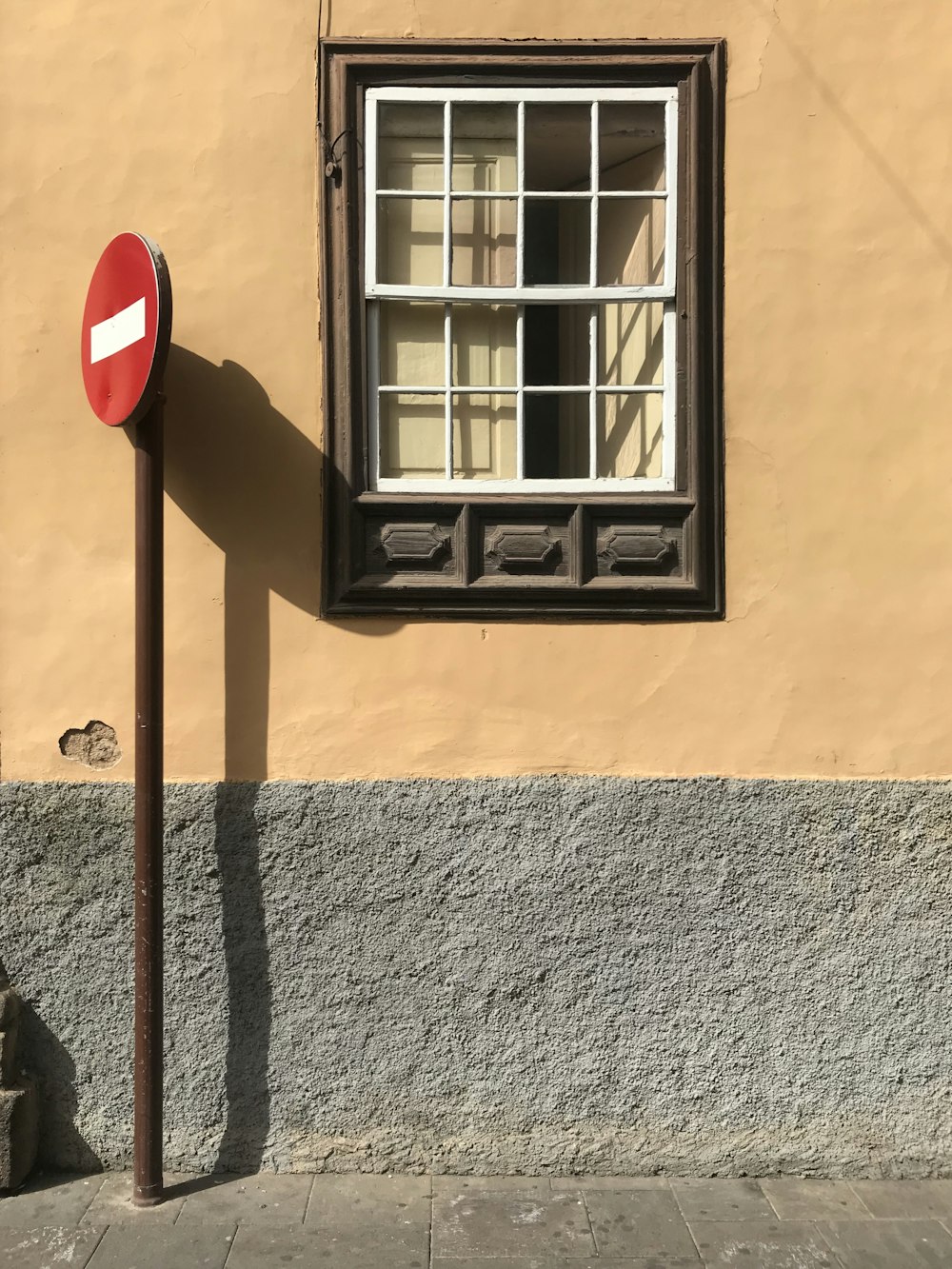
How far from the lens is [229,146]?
387cm

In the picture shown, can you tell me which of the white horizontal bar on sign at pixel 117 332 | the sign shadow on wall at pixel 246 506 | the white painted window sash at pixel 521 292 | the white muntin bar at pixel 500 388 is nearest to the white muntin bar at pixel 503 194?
the white painted window sash at pixel 521 292

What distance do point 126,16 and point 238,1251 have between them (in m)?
4.13

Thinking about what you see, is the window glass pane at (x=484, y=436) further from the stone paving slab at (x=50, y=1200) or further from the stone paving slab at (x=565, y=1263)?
the stone paving slab at (x=50, y=1200)

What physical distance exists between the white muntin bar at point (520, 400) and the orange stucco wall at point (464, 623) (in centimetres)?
61

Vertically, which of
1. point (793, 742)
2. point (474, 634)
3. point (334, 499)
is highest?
point (334, 499)

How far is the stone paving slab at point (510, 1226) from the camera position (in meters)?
3.40

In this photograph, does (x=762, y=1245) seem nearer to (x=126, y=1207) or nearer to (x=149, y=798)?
(x=126, y=1207)

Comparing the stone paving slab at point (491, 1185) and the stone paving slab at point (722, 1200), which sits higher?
the stone paving slab at point (491, 1185)

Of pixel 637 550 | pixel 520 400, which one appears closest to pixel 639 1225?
pixel 637 550

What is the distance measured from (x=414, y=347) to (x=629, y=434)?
2.84 feet

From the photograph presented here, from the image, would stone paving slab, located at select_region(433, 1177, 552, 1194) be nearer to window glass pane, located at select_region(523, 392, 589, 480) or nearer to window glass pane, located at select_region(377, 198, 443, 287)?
window glass pane, located at select_region(523, 392, 589, 480)

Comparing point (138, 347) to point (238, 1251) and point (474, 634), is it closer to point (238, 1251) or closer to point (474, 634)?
point (474, 634)

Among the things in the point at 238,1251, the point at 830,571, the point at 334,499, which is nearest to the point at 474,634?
the point at 334,499

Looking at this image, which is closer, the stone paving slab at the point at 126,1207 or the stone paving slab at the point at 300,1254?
the stone paving slab at the point at 300,1254
